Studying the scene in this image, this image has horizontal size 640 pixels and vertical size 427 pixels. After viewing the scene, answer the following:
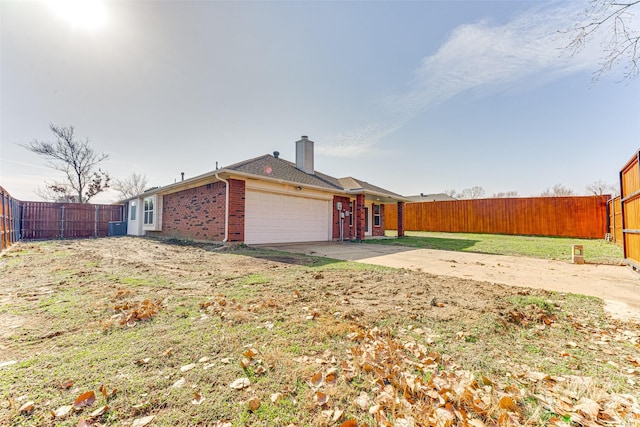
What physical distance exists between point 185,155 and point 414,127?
51.7ft

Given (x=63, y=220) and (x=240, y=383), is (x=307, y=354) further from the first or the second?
(x=63, y=220)

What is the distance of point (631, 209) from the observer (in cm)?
604

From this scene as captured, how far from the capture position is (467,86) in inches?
389

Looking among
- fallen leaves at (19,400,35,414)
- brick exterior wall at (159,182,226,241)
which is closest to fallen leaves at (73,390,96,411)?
fallen leaves at (19,400,35,414)

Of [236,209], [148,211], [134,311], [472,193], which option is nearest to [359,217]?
[236,209]

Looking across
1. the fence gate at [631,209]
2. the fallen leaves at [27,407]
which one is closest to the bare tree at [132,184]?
the fallen leaves at [27,407]

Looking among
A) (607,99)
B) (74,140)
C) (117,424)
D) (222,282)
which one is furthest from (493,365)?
(74,140)

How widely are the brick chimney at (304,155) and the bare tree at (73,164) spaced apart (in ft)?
69.6

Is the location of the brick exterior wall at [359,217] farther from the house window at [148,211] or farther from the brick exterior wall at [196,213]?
the house window at [148,211]

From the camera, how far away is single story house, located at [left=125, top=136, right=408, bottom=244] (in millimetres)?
9555

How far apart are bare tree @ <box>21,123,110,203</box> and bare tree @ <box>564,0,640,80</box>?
102 feet

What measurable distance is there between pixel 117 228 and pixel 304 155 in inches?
566

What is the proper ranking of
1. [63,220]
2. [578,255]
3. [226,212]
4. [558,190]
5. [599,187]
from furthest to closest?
[558,190], [599,187], [63,220], [226,212], [578,255]

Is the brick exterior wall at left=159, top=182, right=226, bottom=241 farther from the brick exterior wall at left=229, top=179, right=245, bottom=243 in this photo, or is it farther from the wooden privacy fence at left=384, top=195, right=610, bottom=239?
the wooden privacy fence at left=384, top=195, right=610, bottom=239
